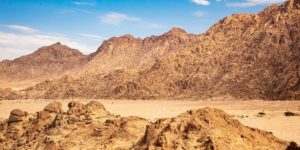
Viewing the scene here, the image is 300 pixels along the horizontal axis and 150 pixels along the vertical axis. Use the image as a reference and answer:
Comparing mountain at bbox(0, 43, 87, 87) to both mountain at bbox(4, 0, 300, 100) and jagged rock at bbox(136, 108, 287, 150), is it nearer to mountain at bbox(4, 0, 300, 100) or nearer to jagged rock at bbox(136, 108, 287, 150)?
mountain at bbox(4, 0, 300, 100)

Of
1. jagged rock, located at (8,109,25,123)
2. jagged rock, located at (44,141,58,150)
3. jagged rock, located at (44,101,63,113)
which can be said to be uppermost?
jagged rock, located at (44,101,63,113)

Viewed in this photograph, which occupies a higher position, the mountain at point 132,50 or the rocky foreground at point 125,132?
the mountain at point 132,50

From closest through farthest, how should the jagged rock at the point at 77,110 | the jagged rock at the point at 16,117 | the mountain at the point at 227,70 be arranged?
the jagged rock at the point at 77,110 → the jagged rock at the point at 16,117 → the mountain at the point at 227,70

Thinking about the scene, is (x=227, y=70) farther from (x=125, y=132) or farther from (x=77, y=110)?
(x=125, y=132)

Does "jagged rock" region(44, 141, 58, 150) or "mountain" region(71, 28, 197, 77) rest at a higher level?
"mountain" region(71, 28, 197, 77)

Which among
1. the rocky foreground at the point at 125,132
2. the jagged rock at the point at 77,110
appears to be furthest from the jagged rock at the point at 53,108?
the jagged rock at the point at 77,110

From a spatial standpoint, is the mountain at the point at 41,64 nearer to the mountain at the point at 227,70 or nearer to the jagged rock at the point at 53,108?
the mountain at the point at 227,70

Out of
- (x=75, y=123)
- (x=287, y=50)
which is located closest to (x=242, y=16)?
(x=287, y=50)

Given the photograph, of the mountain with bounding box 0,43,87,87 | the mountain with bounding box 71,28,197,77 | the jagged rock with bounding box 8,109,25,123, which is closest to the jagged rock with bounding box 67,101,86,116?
the jagged rock with bounding box 8,109,25,123
